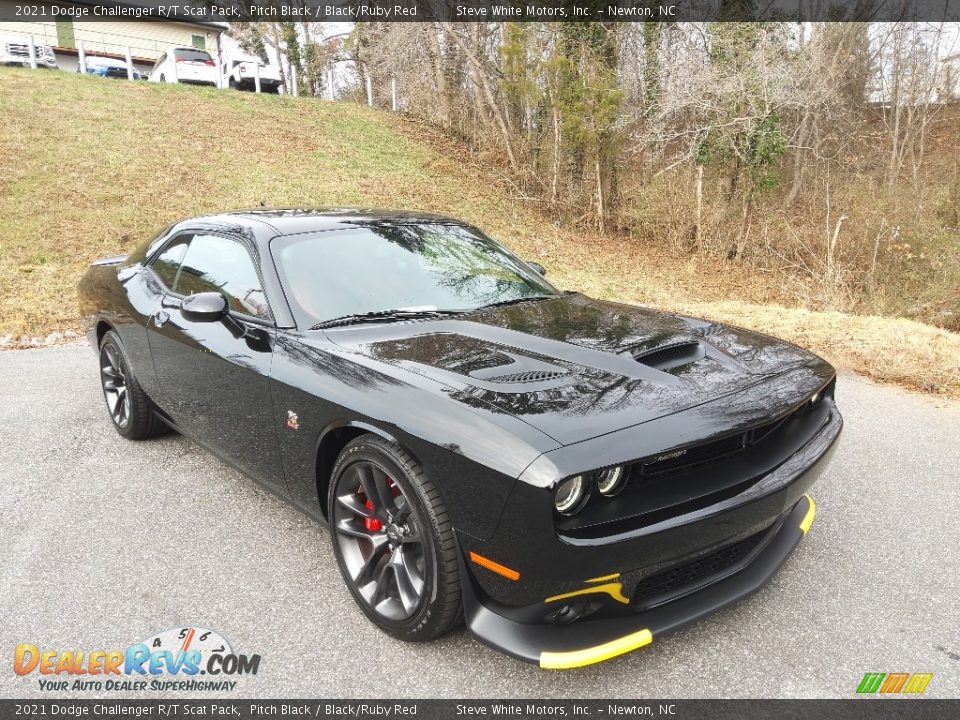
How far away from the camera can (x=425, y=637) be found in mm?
2262

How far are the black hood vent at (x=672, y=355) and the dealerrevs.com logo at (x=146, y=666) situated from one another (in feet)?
5.75

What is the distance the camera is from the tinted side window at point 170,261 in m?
3.84

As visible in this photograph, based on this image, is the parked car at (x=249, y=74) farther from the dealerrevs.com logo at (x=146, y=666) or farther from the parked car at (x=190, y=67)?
the dealerrevs.com logo at (x=146, y=666)

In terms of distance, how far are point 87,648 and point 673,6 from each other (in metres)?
16.0

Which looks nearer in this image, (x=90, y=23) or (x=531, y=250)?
(x=531, y=250)

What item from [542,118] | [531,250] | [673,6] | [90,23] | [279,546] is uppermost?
[90,23]

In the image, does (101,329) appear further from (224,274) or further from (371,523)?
(371,523)

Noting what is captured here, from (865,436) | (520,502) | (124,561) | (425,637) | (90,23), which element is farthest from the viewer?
(90,23)

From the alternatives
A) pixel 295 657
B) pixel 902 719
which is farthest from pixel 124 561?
pixel 902 719

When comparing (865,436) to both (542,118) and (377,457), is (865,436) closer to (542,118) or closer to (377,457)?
(377,457)

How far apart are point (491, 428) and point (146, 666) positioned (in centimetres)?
149

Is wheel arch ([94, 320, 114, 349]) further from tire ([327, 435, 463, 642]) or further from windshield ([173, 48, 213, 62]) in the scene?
windshield ([173, 48, 213, 62])

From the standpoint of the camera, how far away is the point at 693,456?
2.16m

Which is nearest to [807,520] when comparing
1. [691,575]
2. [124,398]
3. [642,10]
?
[691,575]
